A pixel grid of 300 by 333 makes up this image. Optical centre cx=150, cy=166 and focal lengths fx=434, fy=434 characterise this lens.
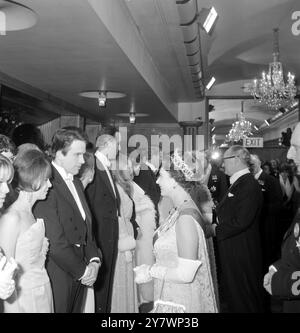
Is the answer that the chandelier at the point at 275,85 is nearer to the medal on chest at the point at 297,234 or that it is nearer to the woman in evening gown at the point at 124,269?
the woman in evening gown at the point at 124,269

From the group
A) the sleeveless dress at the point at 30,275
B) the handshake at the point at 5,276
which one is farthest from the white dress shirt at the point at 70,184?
the handshake at the point at 5,276

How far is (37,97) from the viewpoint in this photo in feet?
22.8

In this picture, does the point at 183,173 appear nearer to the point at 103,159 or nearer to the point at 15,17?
the point at 103,159

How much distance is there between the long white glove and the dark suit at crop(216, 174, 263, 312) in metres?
1.23

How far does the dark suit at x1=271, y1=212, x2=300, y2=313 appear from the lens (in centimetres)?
195

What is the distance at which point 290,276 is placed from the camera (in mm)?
1967

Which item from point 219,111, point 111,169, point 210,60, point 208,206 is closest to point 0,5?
point 111,169

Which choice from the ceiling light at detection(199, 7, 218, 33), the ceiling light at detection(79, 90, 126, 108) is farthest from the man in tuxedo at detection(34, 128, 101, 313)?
the ceiling light at detection(79, 90, 126, 108)

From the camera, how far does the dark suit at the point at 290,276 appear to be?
76.8 inches

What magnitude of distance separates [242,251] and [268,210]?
6.42ft

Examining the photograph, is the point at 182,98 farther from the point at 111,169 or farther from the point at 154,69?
the point at 111,169

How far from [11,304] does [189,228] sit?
928 mm

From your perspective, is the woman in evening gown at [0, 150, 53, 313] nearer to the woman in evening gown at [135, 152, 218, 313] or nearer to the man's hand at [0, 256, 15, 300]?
the man's hand at [0, 256, 15, 300]

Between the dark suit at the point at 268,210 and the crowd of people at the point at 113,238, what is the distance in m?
1.61
